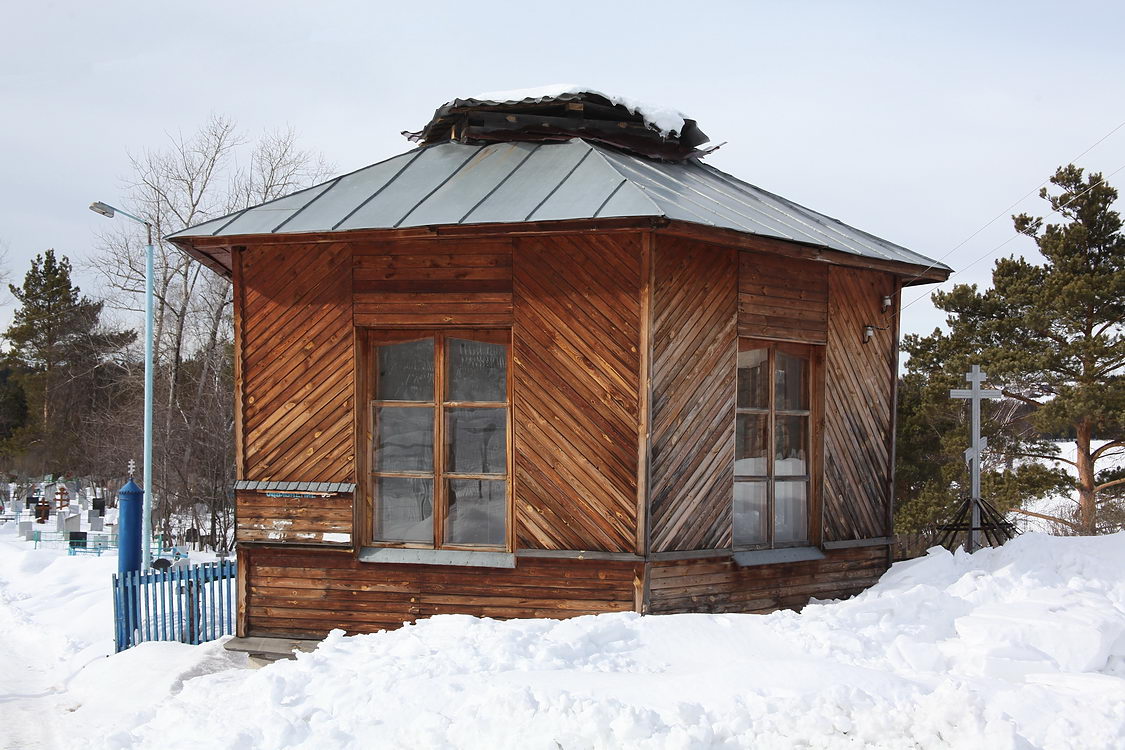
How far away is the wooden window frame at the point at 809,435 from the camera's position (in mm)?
8688

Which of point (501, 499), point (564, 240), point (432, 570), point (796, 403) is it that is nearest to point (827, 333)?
point (796, 403)

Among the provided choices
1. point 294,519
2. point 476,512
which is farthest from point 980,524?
point 294,519

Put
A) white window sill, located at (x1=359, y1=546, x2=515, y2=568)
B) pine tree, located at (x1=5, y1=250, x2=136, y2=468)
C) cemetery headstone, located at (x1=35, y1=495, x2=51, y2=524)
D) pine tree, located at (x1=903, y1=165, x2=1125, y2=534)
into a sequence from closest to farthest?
white window sill, located at (x1=359, y1=546, x2=515, y2=568)
pine tree, located at (x1=903, y1=165, x2=1125, y2=534)
cemetery headstone, located at (x1=35, y1=495, x2=51, y2=524)
pine tree, located at (x1=5, y1=250, x2=136, y2=468)

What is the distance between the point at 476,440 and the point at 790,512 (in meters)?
3.06

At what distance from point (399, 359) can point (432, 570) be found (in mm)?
1867

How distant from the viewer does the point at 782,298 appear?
8672 mm

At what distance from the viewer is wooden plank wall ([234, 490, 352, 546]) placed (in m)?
8.29

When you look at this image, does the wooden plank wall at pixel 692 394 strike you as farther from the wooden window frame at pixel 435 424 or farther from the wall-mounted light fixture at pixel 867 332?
the wall-mounted light fixture at pixel 867 332

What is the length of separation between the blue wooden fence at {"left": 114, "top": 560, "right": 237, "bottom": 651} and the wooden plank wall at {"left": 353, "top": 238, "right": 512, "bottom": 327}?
4.02m

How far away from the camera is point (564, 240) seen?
793 centimetres

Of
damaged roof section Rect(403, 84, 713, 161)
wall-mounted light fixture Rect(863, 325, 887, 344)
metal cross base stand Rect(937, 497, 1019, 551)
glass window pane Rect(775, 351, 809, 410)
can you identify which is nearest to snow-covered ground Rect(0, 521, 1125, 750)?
metal cross base stand Rect(937, 497, 1019, 551)

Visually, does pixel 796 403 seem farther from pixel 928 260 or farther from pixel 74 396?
pixel 74 396

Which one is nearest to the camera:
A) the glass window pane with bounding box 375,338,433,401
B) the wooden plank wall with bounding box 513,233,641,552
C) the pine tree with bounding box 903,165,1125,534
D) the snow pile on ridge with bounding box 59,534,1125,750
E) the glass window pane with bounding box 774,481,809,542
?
the snow pile on ridge with bounding box 59,534,1125,750

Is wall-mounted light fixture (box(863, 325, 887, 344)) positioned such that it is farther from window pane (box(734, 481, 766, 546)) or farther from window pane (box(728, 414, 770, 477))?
window pane (box(734, 481, 766, 546))
